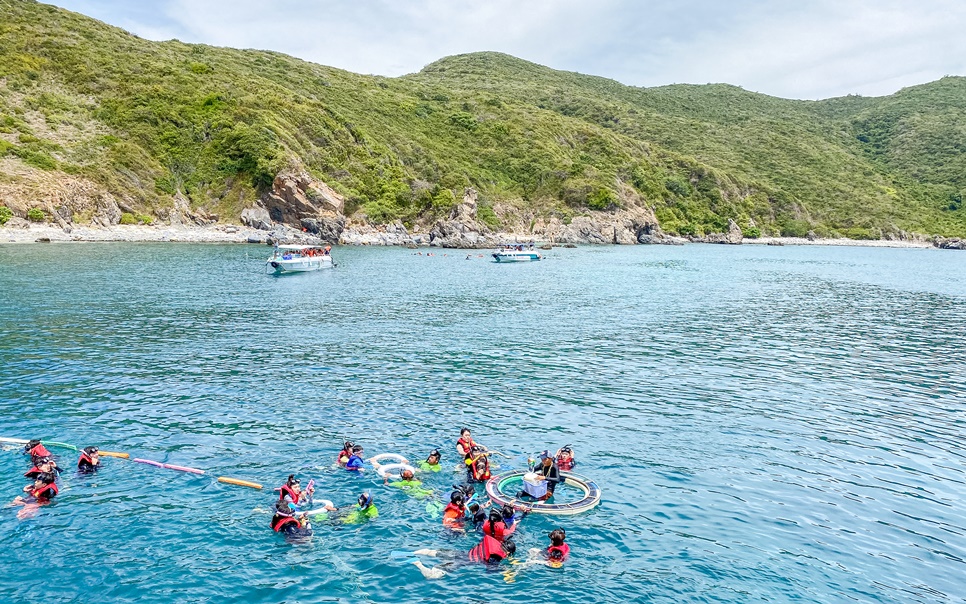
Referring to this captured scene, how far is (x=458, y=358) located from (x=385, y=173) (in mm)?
126139

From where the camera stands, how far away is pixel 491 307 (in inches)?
2130

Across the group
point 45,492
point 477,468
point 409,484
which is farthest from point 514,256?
point 45,492

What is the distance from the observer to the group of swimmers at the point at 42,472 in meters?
16.9

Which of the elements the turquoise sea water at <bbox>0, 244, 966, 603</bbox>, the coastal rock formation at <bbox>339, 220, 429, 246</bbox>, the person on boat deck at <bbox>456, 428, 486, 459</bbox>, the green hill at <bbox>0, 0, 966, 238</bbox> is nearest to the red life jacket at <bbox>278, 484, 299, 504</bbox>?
the turquoise sea water at <bbox>0, 244, 966, 603</bbox>

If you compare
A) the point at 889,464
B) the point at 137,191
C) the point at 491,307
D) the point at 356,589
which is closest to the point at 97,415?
the point at 356,589

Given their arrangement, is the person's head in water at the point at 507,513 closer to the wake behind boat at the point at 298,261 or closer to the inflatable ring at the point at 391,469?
the inflatable ring at the point at 391,469

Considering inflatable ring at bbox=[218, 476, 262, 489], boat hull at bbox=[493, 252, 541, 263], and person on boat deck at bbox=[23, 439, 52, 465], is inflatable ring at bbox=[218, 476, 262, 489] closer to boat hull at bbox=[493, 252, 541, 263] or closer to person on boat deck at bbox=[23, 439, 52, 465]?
person on boat deck at bbox=[23, 439, 52, 465]

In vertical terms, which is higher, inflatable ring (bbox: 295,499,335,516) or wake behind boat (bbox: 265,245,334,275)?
wake behind boat (bbox: 265,245,334,275)

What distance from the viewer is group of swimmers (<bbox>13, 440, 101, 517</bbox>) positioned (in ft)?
55.3

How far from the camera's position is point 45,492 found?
1694 centimetres

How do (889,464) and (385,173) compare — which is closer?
(889,464)

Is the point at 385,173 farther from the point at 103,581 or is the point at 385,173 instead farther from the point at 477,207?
the point at 103,581

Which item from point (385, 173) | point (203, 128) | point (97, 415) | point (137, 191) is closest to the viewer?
point (97, 415)

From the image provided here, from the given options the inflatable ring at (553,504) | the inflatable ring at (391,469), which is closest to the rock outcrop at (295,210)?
the inflatable ring at (391,469)
